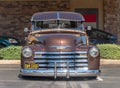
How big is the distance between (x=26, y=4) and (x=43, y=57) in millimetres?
16476

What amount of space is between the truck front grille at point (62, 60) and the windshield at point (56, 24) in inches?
74.0

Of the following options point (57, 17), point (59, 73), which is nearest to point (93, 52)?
point (59, 73)

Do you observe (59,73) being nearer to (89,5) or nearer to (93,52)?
(93,52)

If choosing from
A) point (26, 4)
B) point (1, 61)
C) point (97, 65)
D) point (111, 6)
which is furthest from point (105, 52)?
point (26, 4)

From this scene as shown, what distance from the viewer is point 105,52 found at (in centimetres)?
1886

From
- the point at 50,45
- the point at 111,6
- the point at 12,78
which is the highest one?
the point at 111,6

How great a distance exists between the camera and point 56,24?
14.4m

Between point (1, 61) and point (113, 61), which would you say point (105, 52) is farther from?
point (1, 61)

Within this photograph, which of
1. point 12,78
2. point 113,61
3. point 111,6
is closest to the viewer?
point 12,78

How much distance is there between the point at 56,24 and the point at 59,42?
1.70 meters

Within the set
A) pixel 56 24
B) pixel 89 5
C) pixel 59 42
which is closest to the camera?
pixel 59 42

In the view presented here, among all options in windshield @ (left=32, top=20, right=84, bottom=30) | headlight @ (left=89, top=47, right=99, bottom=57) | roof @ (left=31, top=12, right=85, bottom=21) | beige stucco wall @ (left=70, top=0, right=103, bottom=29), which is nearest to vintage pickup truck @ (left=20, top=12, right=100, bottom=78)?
headlight @ (left=89, top=47, right=99, bottom=57)

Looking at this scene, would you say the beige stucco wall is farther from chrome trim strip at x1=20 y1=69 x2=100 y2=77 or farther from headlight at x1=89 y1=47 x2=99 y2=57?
chrome trim strip at x1=20 y1=69 x2=100 y2=77

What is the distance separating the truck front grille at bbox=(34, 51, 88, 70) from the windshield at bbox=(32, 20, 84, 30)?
1879mm
